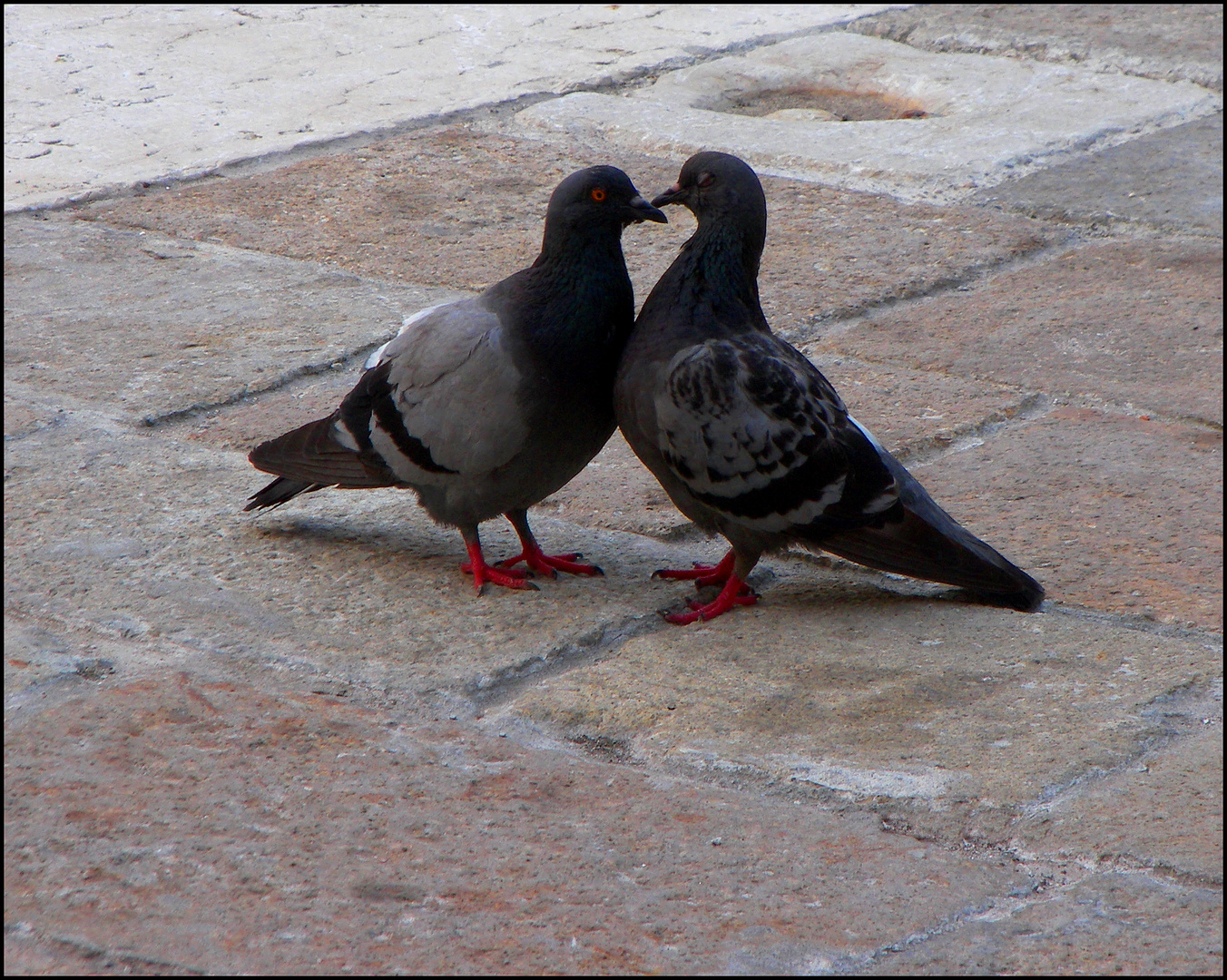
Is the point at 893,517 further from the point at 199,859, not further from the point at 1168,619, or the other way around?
the point at 199,859

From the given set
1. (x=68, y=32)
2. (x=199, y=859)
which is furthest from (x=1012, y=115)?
(x=199, y=859)

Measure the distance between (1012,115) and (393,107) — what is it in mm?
2939

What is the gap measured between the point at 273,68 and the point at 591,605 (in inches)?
204

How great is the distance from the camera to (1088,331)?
4.88m

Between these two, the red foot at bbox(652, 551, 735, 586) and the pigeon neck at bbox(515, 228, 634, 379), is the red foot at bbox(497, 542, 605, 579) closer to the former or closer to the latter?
the red foot at bbox(652, 551, 735, 586)

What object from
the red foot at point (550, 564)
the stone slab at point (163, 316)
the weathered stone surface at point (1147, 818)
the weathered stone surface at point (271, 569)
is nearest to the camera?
the weathered stone surface at point (1147, 818)

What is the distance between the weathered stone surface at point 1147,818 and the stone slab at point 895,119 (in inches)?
150

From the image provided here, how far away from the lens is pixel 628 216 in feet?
11.3

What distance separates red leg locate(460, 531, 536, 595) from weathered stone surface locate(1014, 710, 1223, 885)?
134 centimetres

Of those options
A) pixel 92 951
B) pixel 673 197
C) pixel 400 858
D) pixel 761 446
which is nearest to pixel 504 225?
pixel 673 197

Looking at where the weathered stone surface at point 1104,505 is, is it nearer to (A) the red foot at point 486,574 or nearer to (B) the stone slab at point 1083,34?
(A) the red foot at point 486,574

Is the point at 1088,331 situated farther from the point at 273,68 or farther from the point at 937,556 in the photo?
the point at 273,68

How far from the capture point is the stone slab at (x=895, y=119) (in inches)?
252

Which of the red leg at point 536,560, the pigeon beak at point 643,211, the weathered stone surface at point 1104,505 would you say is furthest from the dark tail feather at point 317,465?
the weathered stone surface at point 1104,505
